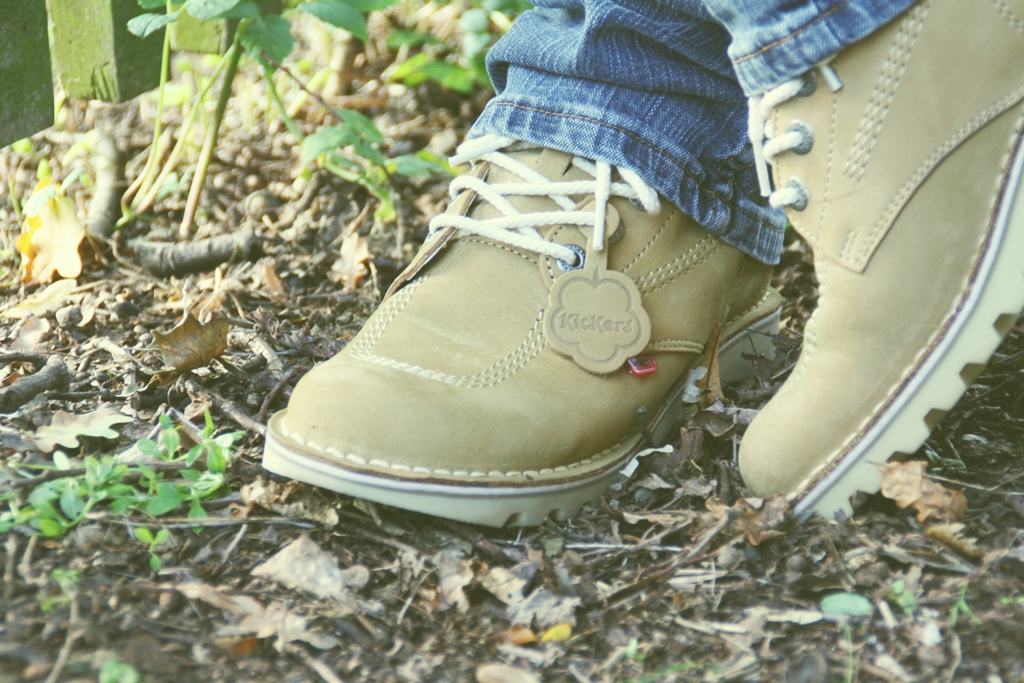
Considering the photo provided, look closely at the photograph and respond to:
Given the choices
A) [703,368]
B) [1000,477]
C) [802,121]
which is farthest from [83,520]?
[1000,477]

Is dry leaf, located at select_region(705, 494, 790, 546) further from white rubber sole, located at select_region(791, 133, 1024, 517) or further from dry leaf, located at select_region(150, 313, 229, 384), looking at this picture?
dry leaf, located at select_region(150, 313, 229, 384)

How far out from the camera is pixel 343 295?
79.9 inches

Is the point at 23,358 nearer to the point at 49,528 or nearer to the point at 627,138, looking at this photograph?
the point at 49,528

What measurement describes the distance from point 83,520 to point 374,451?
0.39 metres

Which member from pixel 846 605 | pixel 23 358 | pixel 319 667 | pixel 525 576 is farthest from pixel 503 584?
pixel 23 358

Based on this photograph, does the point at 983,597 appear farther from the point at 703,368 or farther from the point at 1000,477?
the point at 703,368

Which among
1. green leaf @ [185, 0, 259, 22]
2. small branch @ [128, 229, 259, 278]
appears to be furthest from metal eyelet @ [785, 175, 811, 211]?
small branch @ [128, 229, 259, 278]

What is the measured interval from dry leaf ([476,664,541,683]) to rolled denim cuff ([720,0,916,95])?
798 mm

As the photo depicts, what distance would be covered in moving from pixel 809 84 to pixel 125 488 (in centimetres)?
105

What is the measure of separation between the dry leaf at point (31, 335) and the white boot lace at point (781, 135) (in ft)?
4.65

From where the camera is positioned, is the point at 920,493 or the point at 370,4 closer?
the point at 920,493

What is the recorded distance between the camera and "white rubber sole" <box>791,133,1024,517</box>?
1140 mm

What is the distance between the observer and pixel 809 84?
115cm

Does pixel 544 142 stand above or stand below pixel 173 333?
above
